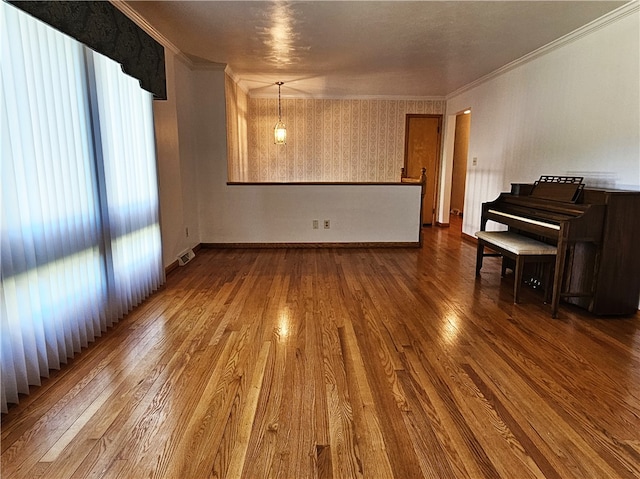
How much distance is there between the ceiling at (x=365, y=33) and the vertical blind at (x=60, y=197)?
39.6 inches

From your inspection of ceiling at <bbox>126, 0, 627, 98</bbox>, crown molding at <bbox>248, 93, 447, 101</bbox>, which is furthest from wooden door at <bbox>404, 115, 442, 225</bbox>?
ceiling at <bbox>126, 0, 627, 98</bbox>

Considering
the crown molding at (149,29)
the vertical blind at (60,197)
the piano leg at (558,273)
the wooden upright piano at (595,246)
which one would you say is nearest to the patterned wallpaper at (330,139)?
the crown molding at (149,29)

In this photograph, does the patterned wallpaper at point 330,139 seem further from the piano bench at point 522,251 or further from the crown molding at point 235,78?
the piano bench at point 522,251

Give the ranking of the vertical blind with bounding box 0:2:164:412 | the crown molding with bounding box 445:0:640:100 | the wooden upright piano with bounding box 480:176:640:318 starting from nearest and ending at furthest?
the vertical blind with bounding box 0:2:164:412
the wooden upright piano with bounding box 480:176:640:318
the crown molding with bounding box 445:0:640:100

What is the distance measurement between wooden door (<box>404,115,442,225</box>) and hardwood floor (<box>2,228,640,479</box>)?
172 inches

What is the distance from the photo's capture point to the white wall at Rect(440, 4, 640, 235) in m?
2.94

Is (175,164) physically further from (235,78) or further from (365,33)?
(365,33)

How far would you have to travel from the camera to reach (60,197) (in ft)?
6.72

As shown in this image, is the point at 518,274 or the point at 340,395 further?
the point at 518,274

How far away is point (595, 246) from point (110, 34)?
3.71 m

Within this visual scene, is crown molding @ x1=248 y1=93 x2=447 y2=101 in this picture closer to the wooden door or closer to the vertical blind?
the wooden door

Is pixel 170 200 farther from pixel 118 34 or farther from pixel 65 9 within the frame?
pixel 65 9

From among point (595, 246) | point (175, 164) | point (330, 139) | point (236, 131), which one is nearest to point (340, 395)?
point (595, 246)

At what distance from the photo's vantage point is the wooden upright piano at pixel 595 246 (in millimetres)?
2703
